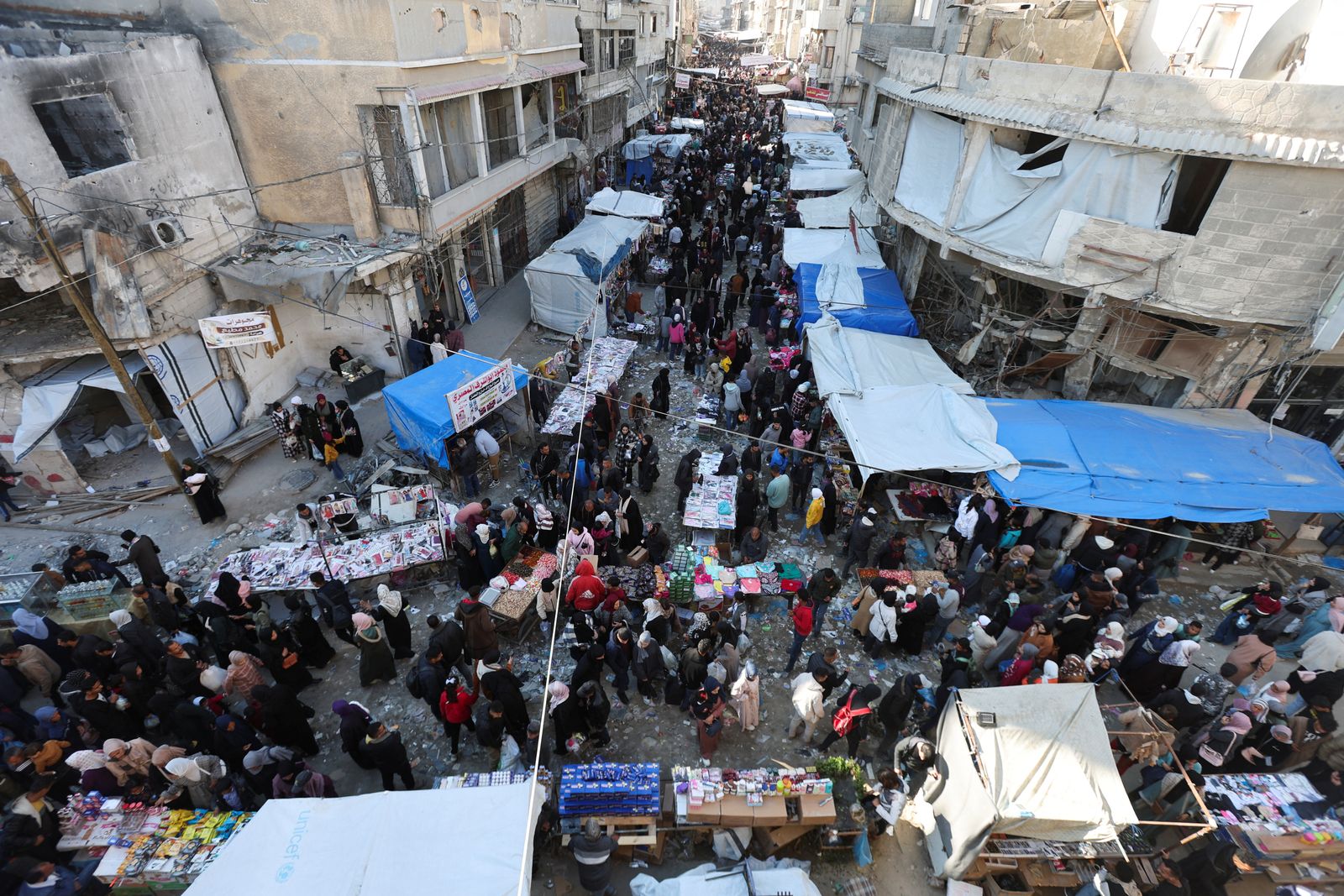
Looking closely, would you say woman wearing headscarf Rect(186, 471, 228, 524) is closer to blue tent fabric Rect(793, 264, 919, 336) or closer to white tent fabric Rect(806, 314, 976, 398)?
Answer: white tent fabric Rect(806, 314, 976, 398)

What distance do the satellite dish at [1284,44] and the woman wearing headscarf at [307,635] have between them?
1712cm

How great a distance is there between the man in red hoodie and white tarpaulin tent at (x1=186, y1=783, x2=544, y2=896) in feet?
10.0

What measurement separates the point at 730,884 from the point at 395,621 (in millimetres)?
5085

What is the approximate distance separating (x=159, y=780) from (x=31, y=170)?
322 inches

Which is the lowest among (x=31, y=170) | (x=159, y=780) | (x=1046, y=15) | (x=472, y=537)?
(x=159, y=780)

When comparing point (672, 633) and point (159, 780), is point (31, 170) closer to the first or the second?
point (159, 780)

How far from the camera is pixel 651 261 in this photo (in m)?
A: 20.2

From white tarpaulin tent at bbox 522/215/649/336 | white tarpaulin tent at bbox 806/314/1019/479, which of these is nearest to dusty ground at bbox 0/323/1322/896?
white tarpaulin tent at bbox 806/314/1019/479

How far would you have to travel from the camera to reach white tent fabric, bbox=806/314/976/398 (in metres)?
11.0

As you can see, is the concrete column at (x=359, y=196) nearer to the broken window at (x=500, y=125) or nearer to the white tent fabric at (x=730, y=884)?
the broken window at (x=500, y=125)

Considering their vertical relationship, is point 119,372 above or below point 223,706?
above

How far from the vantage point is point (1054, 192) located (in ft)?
34.7

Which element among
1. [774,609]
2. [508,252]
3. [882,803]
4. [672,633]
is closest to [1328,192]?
[774,609]

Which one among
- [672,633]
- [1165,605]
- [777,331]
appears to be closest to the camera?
[672,633]
